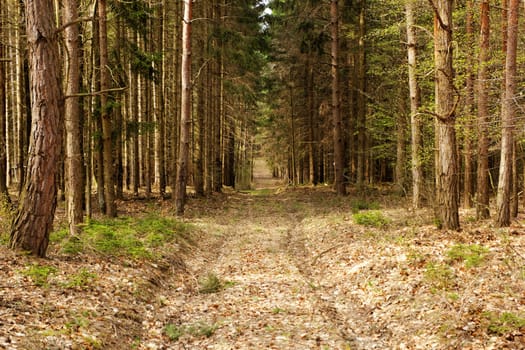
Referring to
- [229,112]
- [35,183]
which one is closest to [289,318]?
[35,183]

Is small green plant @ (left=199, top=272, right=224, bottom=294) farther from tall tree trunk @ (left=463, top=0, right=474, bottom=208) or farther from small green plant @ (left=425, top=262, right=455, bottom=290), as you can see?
tall tree trunk @ (left=463, top=0, right=474, bottom=208)

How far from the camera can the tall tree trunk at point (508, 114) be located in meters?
9.77

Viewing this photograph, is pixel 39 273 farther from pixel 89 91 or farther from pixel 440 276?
pixel 89 91

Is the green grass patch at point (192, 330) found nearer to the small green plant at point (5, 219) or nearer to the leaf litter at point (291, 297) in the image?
the leaf litter at point (291, 297)

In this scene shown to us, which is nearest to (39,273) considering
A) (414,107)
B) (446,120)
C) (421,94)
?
(446,120)

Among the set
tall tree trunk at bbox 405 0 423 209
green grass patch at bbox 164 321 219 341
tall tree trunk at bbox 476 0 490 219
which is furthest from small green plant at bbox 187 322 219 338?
tall tree trunk at bbox 405 0 423 209

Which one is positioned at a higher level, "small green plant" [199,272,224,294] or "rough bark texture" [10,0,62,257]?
"rough bark texture" [10,0,62,257]

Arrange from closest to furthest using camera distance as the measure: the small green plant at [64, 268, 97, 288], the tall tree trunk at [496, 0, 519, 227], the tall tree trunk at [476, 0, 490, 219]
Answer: the small green plant at [64, 268, 97, 288]
the tall tree trunk at [496, 0, 519, 227]
the tall tree trunk at [476, 0, 490, 219]

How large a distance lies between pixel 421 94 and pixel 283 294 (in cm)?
1633

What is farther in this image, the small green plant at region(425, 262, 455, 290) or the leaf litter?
the small green plant at region(425, 262, 455, 290)

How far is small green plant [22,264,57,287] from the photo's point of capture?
261 inches

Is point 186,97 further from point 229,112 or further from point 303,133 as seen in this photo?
point 303,133

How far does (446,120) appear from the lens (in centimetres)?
988

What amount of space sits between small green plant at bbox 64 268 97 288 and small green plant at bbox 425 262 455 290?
233 inches
